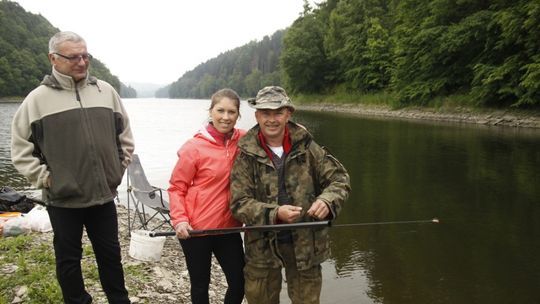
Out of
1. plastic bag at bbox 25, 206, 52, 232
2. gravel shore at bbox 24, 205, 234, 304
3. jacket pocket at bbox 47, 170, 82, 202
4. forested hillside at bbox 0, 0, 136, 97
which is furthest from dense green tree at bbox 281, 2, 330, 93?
jacket pocket at bbox 47, 170, 82, 202

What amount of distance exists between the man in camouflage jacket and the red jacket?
166 mm

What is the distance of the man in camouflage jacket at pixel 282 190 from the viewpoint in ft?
10.6

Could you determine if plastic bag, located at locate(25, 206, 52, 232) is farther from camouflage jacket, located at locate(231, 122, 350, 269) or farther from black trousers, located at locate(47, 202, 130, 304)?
camouflage jacket, located at locate(231, 122, 350, 269)

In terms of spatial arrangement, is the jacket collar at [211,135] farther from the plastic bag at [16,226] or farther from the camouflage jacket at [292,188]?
the plastic bag at [16,226]

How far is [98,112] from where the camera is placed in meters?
3.46

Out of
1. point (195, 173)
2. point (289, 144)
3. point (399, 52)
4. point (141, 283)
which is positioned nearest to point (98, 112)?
point (195, 173)

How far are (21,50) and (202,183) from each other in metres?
126

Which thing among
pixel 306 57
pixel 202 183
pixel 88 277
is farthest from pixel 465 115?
pixel 306 57

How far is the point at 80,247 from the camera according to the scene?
3654 mm

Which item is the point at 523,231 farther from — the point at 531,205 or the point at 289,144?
the point at 289,144

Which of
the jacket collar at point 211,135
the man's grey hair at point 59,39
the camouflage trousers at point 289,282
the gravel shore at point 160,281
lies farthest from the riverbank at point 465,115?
the man's grey hair at point 59,39

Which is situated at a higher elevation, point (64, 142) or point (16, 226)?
point (64, 142)

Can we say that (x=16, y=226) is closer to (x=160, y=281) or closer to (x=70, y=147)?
(x=160, y=281)

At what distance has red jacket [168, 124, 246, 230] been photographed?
3.36m
